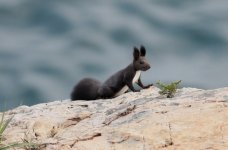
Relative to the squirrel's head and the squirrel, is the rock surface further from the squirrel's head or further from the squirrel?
the squirrel's head

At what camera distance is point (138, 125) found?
9.00 m

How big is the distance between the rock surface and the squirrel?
462cm

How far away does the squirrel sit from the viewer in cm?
1563

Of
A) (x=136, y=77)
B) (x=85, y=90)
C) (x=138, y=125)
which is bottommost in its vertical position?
(x=138, y=125)

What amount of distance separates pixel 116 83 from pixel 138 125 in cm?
702

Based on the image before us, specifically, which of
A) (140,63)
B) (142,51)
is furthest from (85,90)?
(142,51)

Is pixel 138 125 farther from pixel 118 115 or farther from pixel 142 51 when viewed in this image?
pixel 142 51

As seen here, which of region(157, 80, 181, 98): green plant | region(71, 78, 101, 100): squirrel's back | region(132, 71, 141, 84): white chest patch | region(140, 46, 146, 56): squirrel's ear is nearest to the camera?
region(157, 80, 181, 98): green plant

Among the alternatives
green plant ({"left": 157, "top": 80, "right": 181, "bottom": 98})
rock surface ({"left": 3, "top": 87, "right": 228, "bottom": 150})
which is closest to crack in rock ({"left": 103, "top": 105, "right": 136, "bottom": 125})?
rock surface ({"left": 3, "top": 87, "right": 228, "bottom": 150})

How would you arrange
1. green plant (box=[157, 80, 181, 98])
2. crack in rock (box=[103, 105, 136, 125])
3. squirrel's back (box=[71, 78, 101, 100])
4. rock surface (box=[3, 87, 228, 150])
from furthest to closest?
squirrel's back (box=[71, 78, 101, 100])
green plant (box=[157, 80, 181, 98])
crack in rock (box=[103, 105, 136, 125])
rock surface (box=[3, 87, 228, 150])

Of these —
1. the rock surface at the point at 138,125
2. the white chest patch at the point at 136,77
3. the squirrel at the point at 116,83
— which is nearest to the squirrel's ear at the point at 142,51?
the squirrel at the point at 116,83

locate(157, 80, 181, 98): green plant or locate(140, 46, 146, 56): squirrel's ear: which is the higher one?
locate(140, 46, 146, 56): squirrel's ear

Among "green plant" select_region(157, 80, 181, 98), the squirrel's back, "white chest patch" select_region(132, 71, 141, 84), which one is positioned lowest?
"green plant" select_region(157, 80, 181, 98)

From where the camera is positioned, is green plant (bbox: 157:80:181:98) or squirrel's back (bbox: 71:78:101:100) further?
squirrel's back (bbox: 71:78:101:100)
